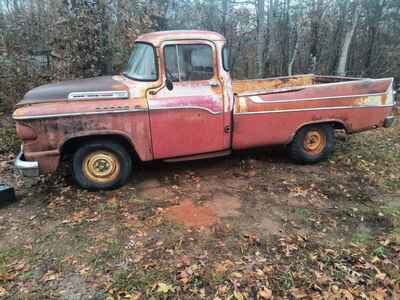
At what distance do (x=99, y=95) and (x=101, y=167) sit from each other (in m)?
1.04

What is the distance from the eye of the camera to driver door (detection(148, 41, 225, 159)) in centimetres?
451

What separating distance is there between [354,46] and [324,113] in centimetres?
758

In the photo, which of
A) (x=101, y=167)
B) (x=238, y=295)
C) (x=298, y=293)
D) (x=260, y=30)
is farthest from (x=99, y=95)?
(x=260, y=30)

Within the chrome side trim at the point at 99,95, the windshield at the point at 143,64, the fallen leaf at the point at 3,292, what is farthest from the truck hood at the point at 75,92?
the fallen leaf at the point at 3,292

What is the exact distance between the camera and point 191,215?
407 cm

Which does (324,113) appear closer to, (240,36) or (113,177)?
(113,177)

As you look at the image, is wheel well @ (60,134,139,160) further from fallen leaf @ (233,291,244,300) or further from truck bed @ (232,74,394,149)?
fallen leaf @ (233,291,244,300)

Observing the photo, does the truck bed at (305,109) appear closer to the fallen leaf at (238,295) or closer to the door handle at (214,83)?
the door handle at (214,83)

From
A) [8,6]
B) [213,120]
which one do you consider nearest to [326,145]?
[213,120]

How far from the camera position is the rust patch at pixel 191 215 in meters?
3.92

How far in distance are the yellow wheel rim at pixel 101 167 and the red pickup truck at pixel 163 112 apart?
0.01m

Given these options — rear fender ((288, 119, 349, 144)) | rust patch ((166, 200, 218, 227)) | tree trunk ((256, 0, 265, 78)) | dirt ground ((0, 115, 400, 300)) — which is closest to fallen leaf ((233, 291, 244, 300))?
dirt ground ((0, 115, 400, 300))

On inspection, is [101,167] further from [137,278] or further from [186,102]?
[137,278]

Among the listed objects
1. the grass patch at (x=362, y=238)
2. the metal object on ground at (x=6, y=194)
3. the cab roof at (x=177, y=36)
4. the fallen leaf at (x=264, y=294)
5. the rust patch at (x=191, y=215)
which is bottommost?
the fallen leaf at (x=264, y=294)
